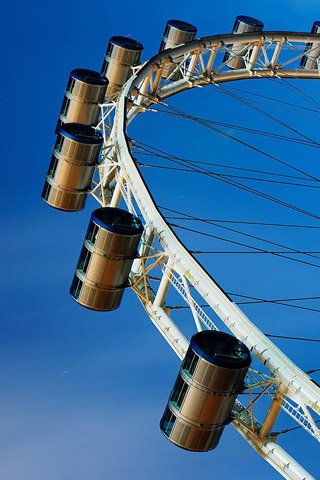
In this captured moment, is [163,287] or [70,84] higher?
[70,84]

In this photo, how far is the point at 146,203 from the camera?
18.4 m

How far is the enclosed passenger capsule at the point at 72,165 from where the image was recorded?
71.1 ft

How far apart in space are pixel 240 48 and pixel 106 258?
1532cm

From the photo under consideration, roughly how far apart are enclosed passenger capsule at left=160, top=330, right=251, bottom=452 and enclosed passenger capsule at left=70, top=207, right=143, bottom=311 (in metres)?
2.81

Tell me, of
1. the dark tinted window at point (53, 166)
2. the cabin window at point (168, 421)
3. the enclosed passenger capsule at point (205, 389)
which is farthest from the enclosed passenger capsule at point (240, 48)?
the cabin window at point (168, 421)

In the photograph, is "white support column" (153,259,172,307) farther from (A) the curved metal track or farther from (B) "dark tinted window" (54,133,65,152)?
(B) "dark tinted window" (54,133,65,152)

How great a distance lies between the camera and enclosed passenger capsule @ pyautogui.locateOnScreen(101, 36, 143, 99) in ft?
95.9

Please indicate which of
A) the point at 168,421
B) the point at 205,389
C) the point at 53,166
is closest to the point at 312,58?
the point at 53,166

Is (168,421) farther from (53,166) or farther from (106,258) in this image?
→ (53,166)

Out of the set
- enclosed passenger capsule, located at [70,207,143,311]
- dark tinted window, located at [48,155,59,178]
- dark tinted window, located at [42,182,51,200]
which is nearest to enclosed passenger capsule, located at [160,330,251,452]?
enclosed passenger capsule, located at [70,207,143,311]

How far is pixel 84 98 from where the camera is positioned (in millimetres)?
25328

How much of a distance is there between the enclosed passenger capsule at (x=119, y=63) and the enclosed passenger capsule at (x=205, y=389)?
1399 cm

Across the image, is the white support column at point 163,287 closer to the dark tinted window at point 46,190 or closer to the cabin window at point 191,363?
the cabin window at point 191,363

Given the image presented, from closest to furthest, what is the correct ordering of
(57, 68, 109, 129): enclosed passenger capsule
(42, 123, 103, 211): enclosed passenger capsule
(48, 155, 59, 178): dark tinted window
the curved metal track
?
the curved metal track
(42, 123, 103, 211): enclosed passenger capsule
(48, 155, 59, 178): dark tinted window
(57, 68, 109, 129): enclosed passenger capsule
